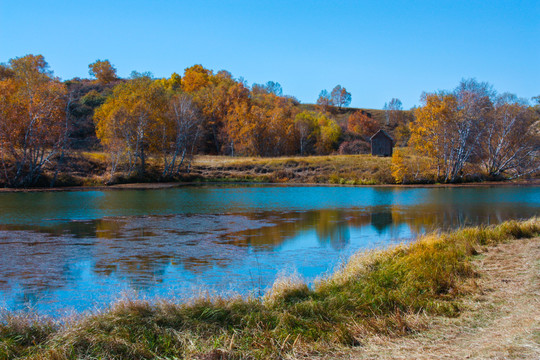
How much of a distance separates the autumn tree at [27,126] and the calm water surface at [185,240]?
12998mm

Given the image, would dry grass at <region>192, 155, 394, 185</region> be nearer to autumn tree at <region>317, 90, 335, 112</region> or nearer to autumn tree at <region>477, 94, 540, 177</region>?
autumn tree at <region>477, 94, 540, 177</region>

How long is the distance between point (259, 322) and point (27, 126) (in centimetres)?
4604

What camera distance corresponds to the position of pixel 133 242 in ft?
56.4

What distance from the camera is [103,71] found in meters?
118

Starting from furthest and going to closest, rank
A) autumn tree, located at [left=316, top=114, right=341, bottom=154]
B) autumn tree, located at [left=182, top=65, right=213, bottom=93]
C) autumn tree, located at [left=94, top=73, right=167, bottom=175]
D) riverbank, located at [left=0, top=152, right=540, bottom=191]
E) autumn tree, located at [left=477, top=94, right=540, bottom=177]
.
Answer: autumn tree, located at [left=182, top=65, right=213, bottom=93] → autumn tree, located at [left=316, top=114, right=341, bottom=154] → autumn tree, located at [left=477, top=94, right=540, bottom=177] → autumn tree, located at [left=94, top=73, right=167, bottom=175] → riverbank, located at [left=0, top=152, right=540, bottom=191]

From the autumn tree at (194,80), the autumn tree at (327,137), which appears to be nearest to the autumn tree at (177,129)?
the autumn tree at (327,137)

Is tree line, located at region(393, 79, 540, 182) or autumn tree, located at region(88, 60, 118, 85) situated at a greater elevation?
autumn tree, located at region(88, 60, 118, 85)

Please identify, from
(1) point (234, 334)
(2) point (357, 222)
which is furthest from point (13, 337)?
(2) point (357, 222)

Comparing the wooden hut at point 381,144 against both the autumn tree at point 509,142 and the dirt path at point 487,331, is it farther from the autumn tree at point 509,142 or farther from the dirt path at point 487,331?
the dirt path at point 487,331

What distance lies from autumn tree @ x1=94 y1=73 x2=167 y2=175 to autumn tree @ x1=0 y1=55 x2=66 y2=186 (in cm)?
607

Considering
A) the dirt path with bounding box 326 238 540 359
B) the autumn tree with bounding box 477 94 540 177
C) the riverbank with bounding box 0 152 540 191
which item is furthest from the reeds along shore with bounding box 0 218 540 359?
the autumn tree with bounding box 477 94 540 177

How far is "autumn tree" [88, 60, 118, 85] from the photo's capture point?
118m

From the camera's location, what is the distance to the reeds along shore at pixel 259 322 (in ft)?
19.9

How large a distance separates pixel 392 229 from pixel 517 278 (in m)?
11.5
